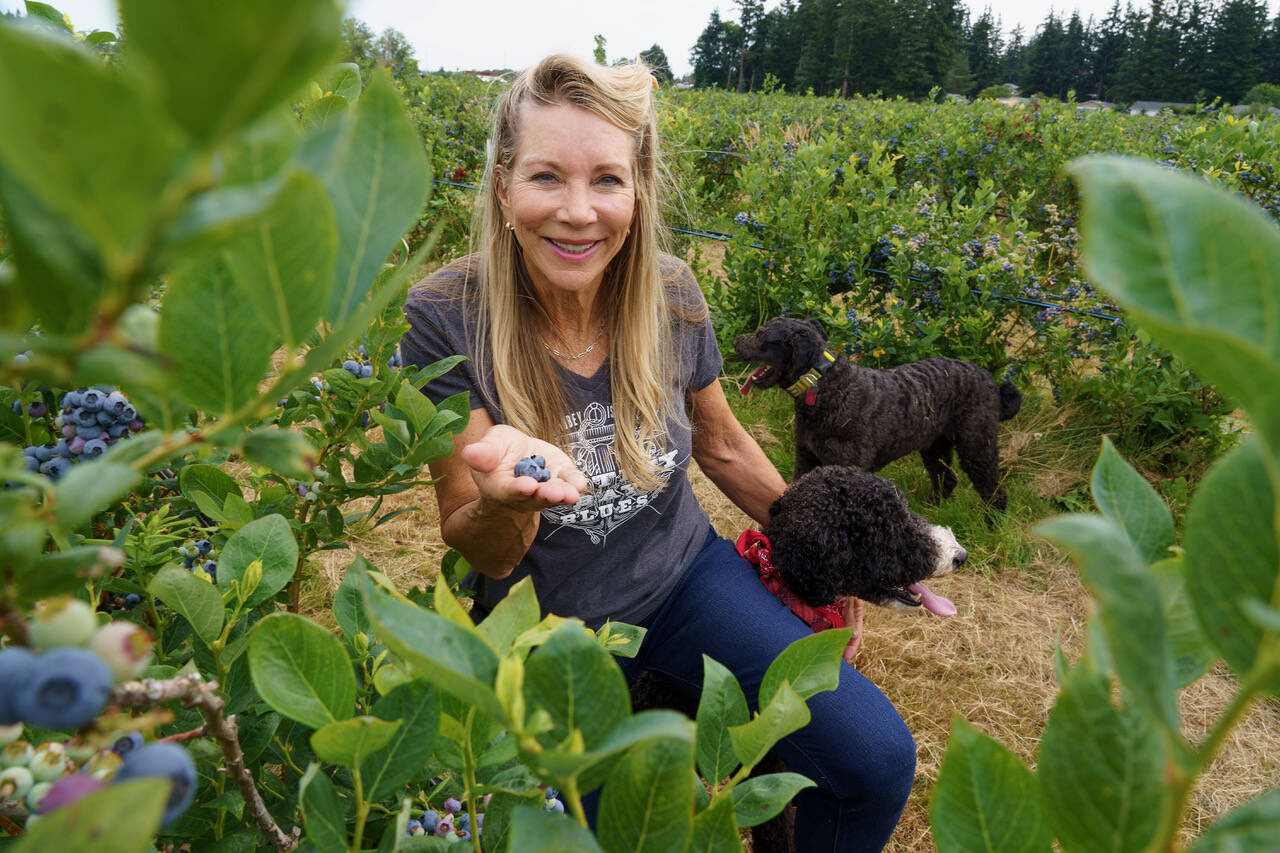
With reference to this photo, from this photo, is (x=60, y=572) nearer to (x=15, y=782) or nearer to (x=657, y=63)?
(x=15, y=782)

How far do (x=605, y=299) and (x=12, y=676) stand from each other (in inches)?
73.7

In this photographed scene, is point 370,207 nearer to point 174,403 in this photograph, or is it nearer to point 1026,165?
point 174,403

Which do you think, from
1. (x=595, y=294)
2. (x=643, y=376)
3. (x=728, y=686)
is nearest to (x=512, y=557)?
(x=643, y=376)

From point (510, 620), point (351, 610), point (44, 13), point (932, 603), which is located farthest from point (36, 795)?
point (932, 603)

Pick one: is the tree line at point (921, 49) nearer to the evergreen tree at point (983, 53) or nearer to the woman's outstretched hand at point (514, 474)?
the evergreen tree at point (983, 53)

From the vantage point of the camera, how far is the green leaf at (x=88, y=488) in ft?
0.84

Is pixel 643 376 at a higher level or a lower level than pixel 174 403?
lower

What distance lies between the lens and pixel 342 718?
467 mm

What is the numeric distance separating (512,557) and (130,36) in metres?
1.44

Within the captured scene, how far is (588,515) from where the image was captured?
1875 mm

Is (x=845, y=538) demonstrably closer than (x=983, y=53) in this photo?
Yes

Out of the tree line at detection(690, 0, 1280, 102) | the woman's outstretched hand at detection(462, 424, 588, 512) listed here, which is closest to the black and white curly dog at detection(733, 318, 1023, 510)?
the woman's outstretched hand at detection(462, 424, 588, 512)

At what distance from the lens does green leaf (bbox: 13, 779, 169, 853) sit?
9.1 inches

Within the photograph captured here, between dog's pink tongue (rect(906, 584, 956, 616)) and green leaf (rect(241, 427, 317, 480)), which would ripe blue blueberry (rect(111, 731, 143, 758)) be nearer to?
green leaf (rect(241, 427, 317, 480))
